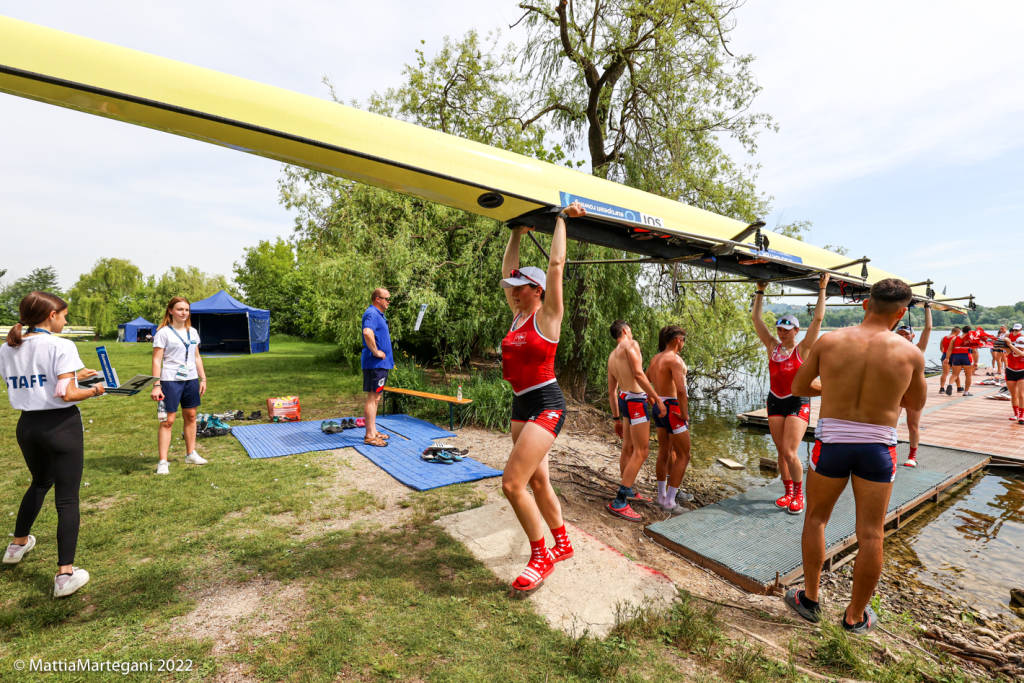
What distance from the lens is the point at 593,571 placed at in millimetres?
3234

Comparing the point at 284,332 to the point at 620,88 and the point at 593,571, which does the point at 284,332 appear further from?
the point at 593,571

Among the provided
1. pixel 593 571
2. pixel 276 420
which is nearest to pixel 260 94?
pixel 593 571

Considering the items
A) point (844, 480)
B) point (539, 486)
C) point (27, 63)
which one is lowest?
Result: point (539, 486)

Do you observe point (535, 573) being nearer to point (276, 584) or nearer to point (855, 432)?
point (276, 584)

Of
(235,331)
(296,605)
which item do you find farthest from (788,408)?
(235,331)

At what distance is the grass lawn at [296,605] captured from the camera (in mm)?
2297

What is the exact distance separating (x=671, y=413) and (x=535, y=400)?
7.77 feet

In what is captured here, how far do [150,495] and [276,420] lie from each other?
3591mm

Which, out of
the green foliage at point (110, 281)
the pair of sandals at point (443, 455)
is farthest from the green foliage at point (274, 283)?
the pair of sandals at point (443, 455)

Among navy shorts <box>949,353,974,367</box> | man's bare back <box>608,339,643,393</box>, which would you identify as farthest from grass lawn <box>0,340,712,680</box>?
navy shorts <box>949,353,974,367</box>

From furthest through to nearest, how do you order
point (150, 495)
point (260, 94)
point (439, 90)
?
point (439, 90) → point (150, 495) → point (260, 94)

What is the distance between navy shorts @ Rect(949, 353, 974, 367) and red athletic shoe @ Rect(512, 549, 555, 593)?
15.3 meters

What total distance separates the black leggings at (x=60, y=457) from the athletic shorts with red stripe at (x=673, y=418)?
192 inches

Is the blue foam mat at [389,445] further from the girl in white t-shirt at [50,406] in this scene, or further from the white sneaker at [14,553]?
the girl in white t-shirt at [50,406]
